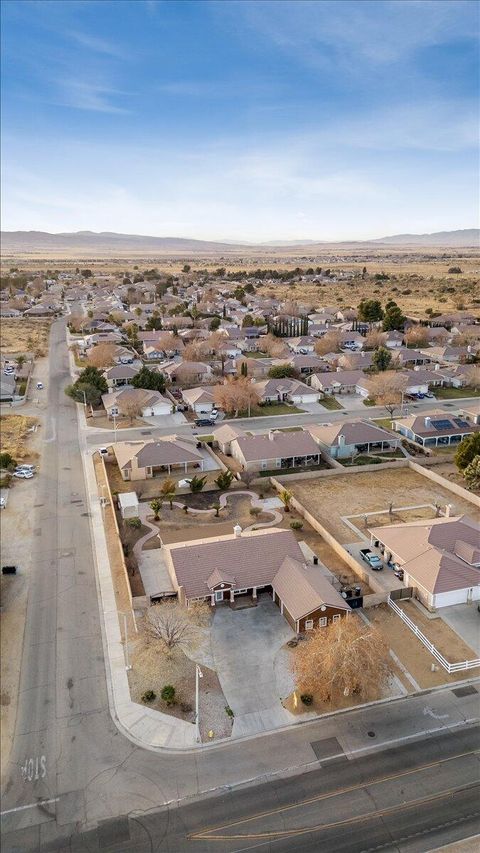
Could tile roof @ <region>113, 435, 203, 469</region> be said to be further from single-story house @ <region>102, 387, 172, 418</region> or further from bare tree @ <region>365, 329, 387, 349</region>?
bare tree @ <region>365, 329, 387, 349</region>

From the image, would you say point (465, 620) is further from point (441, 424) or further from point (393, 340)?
point (393, 340)

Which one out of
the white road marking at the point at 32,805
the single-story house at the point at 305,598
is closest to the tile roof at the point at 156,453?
the single-story house at the point at 305,598

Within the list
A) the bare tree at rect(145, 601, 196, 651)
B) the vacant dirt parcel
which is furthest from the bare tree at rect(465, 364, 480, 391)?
the bare tree at rect(145, 601, 196, 651)

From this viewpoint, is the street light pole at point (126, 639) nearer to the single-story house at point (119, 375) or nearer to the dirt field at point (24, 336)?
the single-story house at point (119, 375)

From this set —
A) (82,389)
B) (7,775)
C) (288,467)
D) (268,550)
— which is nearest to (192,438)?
(288,467)

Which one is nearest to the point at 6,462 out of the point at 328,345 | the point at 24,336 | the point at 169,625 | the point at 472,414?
the point at 169,625
